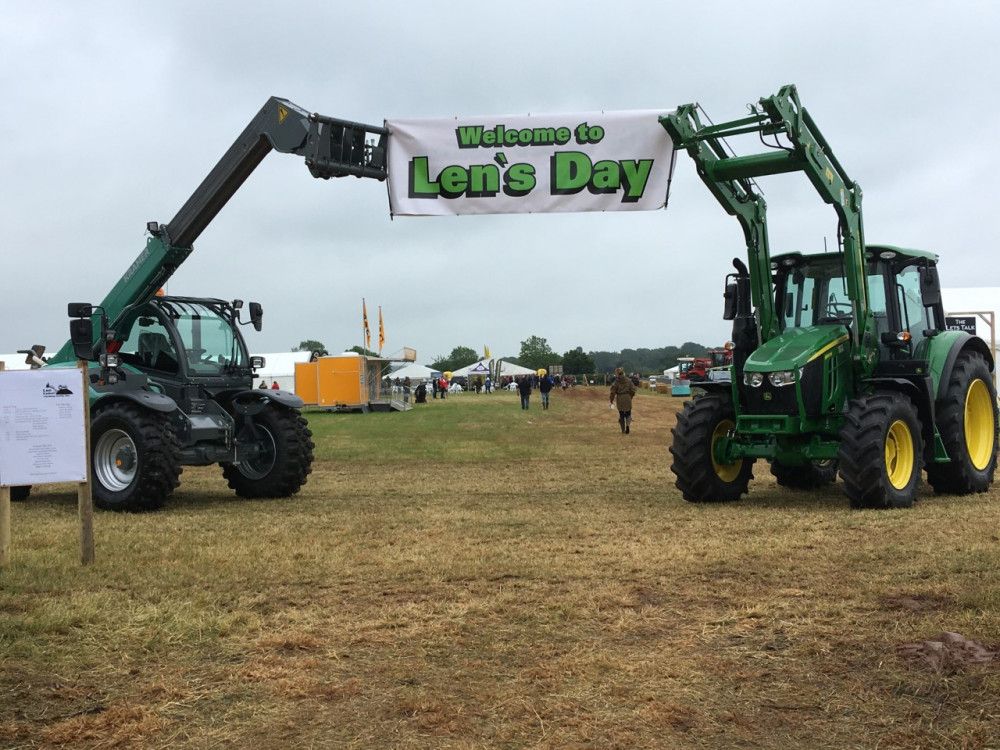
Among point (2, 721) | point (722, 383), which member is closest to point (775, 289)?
point (722, 383)

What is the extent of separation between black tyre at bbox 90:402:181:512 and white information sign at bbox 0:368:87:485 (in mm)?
3464

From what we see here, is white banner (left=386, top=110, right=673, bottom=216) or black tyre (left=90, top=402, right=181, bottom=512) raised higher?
white banner (left=386, top=110, right=673, bottom=216)

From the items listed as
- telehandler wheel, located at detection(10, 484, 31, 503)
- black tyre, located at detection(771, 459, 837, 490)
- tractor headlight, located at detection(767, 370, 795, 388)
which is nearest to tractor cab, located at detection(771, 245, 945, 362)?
tractor headlight, located at detection(767, 370, 795, 388)

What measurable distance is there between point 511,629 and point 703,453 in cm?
588

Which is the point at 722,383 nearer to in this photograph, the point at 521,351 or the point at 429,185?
the point at 429,185

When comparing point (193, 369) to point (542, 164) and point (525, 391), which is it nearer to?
point (542, 164)

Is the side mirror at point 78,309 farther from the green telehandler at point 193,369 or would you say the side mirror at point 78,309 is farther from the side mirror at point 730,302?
the side mirror at point 730,302

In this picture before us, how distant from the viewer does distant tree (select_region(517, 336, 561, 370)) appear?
527 ft

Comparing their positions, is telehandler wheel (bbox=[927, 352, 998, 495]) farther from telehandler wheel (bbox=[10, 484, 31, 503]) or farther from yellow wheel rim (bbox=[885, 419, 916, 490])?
telehandler wheel (bbox=[10, 484, 31, 503])

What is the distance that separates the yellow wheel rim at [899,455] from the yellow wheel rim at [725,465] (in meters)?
1.73

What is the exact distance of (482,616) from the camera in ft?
20.2

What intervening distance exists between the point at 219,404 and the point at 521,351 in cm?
15992

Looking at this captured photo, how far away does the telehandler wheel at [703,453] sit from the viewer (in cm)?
1127

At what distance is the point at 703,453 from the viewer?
444 inches
